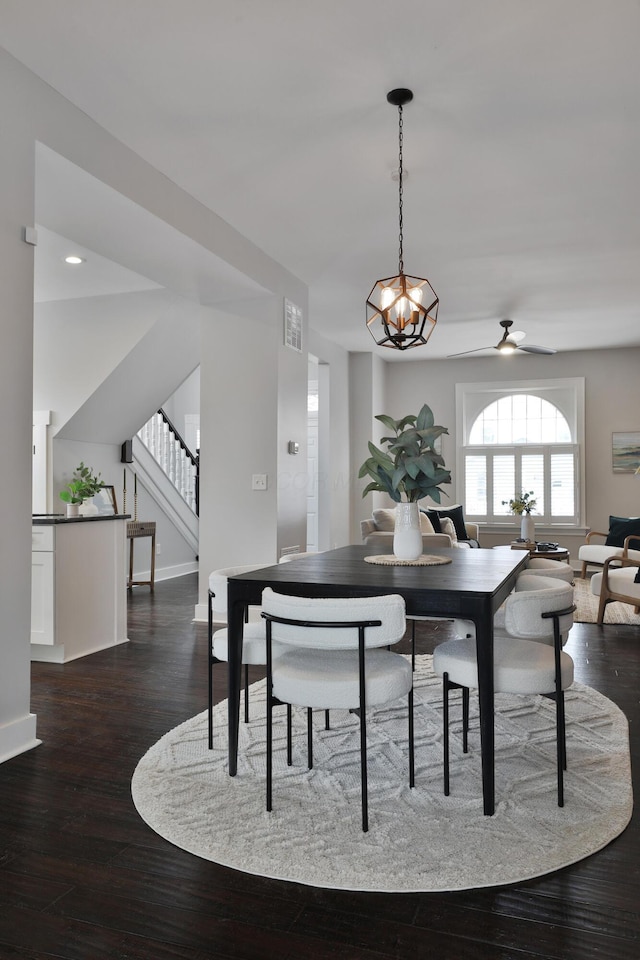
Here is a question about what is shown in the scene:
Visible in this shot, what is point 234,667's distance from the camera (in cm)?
265

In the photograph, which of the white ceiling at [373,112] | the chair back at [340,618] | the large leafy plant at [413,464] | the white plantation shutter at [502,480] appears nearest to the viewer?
the chair back at [340,618]

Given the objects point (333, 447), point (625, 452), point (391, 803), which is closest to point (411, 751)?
point (391, 803)

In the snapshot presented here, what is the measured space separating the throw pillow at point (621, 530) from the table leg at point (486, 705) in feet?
19.2

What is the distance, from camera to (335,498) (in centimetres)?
905

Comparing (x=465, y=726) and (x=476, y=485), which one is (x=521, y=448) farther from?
(x=465, y=726)

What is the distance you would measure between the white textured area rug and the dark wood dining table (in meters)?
0.18

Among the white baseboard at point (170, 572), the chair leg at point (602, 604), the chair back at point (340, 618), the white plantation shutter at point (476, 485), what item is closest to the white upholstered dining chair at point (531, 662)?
the chair back at point (340, 618)

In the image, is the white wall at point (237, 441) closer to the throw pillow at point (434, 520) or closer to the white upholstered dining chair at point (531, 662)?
the throw pillow at point (434, 520)

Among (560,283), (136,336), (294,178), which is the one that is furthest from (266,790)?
(560,283)

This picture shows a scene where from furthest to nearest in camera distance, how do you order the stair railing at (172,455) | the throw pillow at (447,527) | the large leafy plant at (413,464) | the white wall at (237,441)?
the stair railing at (172,455) < the throw pillow at (447,527) < the white wall at (237,441) < the large leafy plant at (413,464)

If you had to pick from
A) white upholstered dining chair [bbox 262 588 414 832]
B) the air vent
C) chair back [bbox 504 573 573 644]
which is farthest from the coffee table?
white upholstered dining chair [bbox 262 588 414 832]

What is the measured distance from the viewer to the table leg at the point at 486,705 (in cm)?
233

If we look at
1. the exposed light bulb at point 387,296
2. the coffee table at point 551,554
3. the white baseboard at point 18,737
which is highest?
Answer: the exposed light bulb at point 387,296

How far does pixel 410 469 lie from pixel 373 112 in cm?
186
